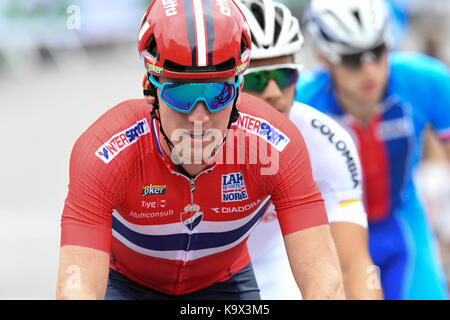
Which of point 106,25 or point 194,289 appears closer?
point 194,289

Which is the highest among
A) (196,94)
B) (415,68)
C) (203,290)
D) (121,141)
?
(415,68)

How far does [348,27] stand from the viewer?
22.9ft

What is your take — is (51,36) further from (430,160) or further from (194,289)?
(194,289)

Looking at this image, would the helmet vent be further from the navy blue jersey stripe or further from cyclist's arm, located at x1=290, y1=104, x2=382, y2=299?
cyclist's arm, located at x1=290, y1=104, x2=382, y2=299

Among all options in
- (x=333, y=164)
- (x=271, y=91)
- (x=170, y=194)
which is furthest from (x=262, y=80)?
(x=170, y=194)

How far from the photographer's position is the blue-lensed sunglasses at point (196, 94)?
3662 millimetres

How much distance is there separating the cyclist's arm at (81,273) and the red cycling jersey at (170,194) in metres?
0.04

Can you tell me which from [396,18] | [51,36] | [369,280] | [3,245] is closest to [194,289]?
[369,280]

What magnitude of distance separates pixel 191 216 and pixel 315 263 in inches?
27.1

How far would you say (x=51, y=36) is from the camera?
23.5m

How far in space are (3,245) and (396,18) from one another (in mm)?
6288

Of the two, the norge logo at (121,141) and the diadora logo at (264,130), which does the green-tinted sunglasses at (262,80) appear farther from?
the norge logo at (121,141)

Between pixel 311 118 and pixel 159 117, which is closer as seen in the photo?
pixel 159 117

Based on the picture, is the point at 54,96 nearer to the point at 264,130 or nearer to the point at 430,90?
the point at 430,90
